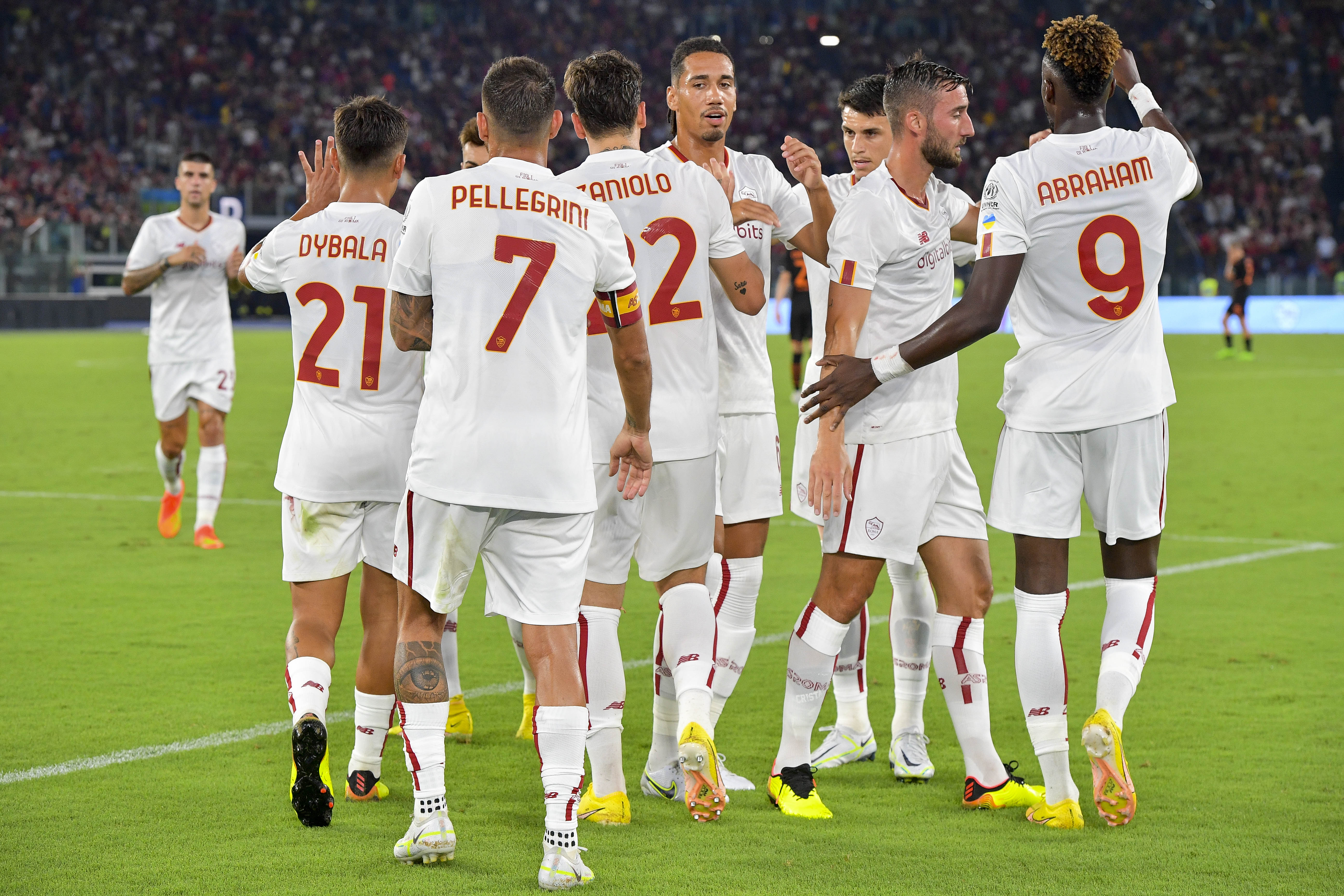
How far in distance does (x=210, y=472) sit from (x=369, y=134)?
5.61m

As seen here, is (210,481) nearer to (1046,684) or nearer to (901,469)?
(901,469)

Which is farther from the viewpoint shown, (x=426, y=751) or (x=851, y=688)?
(x=851, y=688)

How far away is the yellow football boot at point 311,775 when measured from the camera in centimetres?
414

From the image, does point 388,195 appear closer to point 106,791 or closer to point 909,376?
point 909,376

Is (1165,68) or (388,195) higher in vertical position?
(1165,68)

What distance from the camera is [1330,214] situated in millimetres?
36938

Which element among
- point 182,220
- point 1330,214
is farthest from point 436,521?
point 1330,214

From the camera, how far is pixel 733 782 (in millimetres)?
4730

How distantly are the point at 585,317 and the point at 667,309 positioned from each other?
599mm

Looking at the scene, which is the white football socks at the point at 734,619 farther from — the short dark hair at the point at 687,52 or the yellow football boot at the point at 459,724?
the short dark hair at the point at 687,52

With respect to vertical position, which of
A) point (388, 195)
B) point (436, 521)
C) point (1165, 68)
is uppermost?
point (1165, 68)

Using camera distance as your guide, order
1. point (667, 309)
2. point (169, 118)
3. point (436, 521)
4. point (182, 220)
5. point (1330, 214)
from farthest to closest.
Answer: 1. point (169, 118)
2. point (1330, 214)
3. point (182, 220)
4. point (667, 309)
5. point (436, 521)

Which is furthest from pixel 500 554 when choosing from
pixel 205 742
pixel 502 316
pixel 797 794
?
pixel 205 742

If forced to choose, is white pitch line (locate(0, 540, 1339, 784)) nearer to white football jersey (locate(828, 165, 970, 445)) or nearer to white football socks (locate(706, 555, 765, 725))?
white football socks (locate(706, 555, 765, 725))
